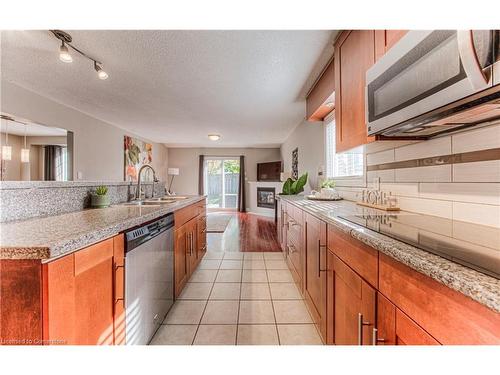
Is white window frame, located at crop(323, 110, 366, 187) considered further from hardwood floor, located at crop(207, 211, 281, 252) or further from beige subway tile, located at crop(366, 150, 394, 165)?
hardwood floor, located at crop(207, 211, 281, 252)

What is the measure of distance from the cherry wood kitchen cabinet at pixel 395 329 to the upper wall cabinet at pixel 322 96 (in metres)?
2.03

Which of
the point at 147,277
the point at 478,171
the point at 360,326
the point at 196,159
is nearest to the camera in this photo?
the point at 360,326

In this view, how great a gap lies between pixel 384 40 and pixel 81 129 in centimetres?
502

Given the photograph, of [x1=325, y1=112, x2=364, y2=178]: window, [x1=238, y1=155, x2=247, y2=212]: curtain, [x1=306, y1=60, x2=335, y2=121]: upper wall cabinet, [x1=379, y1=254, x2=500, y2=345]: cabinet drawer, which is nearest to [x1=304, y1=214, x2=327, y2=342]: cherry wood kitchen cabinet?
[x1=379, y1=254, x2=500, y2=345]: cabinet drawer

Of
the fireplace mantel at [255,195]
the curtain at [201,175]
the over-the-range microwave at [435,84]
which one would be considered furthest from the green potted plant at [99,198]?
the curtain at [201,175]

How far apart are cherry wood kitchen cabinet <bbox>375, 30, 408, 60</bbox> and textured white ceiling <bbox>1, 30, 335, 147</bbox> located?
650 mm

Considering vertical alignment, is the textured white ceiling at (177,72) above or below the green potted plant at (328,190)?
above

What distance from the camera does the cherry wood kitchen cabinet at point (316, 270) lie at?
1.42m

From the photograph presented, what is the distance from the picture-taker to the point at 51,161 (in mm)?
4633

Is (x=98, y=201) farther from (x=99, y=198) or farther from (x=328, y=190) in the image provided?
(x=328, y=190)

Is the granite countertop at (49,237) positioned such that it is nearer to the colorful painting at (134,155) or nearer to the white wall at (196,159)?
the colorful painting at (134,155)

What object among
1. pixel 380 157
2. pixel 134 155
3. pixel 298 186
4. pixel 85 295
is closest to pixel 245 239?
pixel 298 186
